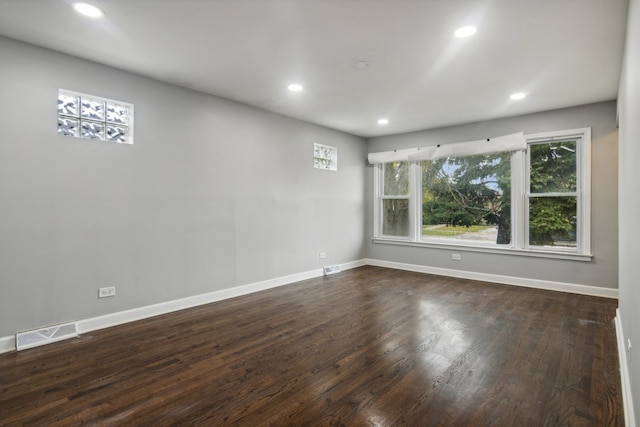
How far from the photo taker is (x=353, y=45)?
2955 mm

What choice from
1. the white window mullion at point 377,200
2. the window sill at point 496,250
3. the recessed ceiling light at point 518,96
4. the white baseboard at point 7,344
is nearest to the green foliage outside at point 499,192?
the window sill at point 496,250

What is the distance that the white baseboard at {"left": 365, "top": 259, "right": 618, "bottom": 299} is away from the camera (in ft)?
14.8

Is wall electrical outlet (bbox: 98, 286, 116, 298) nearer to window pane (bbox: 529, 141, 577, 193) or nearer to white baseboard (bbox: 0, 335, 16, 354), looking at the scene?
white baseboard (bbox: 0, 335, 16, 354)

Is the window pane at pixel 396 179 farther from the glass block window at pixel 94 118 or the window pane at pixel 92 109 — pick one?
the window pane at pixel 92 109

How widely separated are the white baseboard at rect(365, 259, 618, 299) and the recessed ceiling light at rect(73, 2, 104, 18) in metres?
5.79

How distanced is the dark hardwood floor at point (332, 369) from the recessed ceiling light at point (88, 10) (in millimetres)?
2724

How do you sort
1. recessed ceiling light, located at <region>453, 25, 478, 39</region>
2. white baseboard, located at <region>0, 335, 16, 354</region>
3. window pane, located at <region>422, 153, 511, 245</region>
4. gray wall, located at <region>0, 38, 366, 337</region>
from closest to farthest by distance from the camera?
recessed ceiling light, located at <region>453, 25, 478, 39</region>
white baseboard, located at <region>0, 335, 16, 354</region>
gray wall, located at <region>0, 38, 366, 337</region>
window pane, located at <region>422, 153, 511, 245</region>

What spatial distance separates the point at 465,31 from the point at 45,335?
180 inches

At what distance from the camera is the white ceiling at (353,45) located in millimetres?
2400

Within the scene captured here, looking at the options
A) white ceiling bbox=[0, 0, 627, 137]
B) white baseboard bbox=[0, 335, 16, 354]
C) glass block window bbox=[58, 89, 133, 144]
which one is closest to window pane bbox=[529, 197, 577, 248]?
white ceiling bbox=[0, 0, 627, 137]

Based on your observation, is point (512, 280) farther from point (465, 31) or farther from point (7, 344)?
point (7, 344)

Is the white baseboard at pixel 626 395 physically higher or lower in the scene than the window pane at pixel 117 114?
lower

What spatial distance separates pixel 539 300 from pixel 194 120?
512cm

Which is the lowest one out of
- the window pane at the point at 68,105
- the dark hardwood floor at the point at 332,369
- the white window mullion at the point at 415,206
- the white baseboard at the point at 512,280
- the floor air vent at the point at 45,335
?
the dark hardwood floor at the point at 332,369
